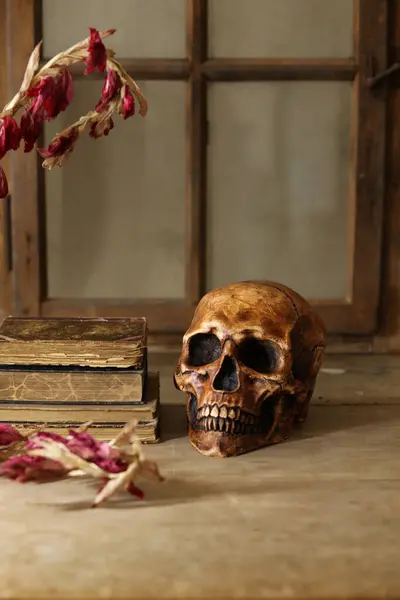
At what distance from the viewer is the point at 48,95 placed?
1.18 meters

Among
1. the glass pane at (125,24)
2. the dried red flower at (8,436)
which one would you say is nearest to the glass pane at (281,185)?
the glass pane at (125,24)

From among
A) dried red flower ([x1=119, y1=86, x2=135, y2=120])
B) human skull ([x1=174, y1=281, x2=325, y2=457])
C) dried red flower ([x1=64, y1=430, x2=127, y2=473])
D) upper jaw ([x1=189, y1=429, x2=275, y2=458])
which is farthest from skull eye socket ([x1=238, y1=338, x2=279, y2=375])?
dried red flower ([x1=119, y1=86, x2=135, y2=120])

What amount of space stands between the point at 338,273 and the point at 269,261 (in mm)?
154

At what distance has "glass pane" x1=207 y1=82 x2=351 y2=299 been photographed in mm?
1837

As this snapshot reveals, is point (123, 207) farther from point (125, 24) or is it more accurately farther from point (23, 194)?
point (125, 24)

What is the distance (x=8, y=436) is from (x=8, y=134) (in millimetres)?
413

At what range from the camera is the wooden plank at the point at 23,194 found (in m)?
1.79

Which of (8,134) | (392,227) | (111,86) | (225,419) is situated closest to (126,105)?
(111,86)

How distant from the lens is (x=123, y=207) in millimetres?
1864

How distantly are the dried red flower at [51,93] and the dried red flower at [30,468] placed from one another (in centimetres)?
47

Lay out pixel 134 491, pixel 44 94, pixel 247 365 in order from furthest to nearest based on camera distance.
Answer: pixel 247 365 → pixel 44 94 → pixel 134 491

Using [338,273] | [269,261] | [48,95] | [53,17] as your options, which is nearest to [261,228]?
[269,261]

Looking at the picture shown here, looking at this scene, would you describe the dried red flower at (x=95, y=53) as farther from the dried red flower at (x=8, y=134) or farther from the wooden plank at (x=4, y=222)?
the wooden plank at (x=4, y=222)

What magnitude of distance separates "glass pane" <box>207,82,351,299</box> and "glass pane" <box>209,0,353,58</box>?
0.07 m
